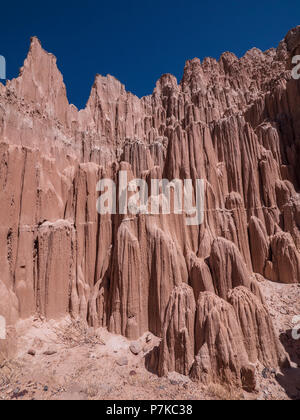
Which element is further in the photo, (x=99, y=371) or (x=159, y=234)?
(x=159, y=234)

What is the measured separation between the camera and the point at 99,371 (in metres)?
10.5

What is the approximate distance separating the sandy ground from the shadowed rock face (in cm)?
68

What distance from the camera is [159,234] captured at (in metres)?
15.2

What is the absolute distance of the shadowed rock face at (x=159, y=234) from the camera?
1071cm

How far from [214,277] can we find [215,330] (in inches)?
186

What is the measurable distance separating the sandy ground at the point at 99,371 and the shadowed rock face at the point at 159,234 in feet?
2.23

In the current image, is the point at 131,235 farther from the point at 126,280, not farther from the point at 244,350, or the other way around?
the point at 244,350

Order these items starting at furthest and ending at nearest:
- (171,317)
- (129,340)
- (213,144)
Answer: (213,144) → (129,340) → (171,317)

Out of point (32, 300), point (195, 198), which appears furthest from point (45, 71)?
point (32, 300)

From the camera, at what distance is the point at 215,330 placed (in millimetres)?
9805

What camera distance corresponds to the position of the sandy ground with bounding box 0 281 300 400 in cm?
877

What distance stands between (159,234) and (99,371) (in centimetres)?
819

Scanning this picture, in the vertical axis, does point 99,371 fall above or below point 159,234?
below
